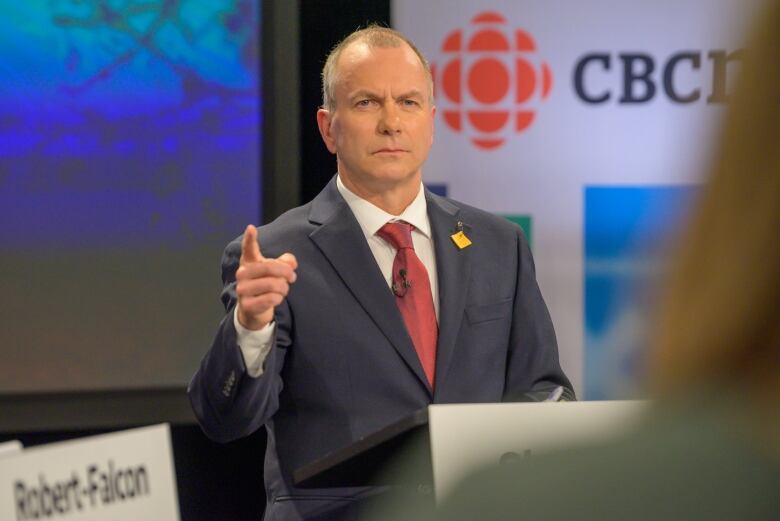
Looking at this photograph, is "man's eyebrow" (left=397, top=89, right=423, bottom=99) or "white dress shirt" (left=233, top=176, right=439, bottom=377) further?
"man's eyebrow" (left=397, top=89, right=423, bottom=99)

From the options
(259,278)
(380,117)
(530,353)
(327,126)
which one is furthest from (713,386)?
(327,126)

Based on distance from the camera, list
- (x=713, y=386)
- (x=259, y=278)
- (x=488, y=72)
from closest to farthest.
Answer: (x=713, y=386) → (x=259, y=278) → (x=488, y=72)

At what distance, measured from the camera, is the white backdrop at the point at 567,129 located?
4.43 meters

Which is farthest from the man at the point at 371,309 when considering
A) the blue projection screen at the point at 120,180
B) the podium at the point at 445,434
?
the blue projection screen at the point at 120,180

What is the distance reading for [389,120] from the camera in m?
2.93

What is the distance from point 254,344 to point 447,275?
554 mm

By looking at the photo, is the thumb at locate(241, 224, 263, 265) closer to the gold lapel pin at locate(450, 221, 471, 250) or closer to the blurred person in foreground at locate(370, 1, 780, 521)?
the gold lapel pin at locate(450, 221, 471, 250)

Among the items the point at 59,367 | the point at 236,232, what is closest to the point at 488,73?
the point at 236,232

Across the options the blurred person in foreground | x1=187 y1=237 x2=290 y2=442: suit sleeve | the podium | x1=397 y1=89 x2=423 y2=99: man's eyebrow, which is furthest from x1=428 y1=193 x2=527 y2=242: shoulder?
the blurred person in foreground

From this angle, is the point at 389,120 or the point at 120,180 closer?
the point at 389,120

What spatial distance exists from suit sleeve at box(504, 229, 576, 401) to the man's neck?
33 centimetres

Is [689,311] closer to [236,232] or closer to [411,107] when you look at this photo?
[411,107]

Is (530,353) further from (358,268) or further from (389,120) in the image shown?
(389,120)

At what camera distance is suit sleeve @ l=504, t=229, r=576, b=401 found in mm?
2852
